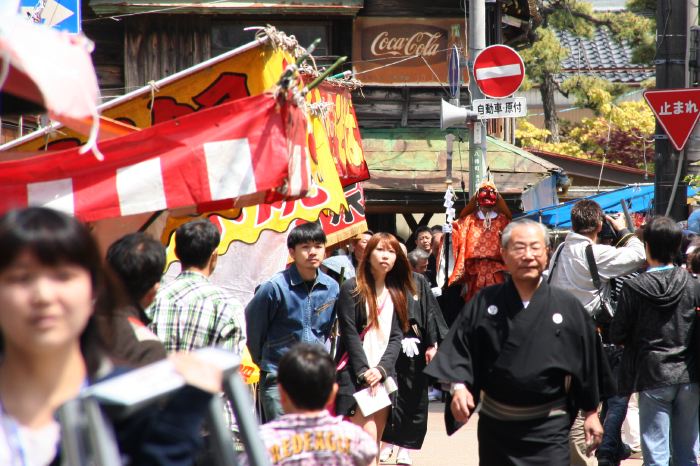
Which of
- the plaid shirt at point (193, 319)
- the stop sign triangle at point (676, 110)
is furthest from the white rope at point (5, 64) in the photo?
the stop sign triangle at point (676, 110)

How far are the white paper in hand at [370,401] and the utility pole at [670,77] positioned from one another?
5.40 meters

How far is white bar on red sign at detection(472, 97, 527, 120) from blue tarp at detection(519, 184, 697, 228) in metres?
2.94

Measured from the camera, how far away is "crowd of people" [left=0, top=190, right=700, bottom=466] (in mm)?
2182

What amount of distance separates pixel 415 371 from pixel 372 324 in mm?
596

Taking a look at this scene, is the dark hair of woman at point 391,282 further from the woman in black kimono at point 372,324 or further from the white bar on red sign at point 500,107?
the white bar on red sign at point 500,107

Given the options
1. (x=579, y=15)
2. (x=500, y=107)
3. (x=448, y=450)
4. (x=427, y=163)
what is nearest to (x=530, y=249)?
(x=448, y=450)

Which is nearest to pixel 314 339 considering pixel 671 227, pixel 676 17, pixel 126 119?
pixel 126 119

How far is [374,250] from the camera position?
7.64 m

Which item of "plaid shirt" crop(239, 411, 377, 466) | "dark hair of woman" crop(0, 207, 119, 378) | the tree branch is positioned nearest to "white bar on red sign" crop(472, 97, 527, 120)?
"plaid shirt" crop(239, 411, 377, 466)

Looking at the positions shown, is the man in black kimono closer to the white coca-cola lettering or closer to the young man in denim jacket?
the young man in denim jacket

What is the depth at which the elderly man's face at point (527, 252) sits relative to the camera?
557 centimetres

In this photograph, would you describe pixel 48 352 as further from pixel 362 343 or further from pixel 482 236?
pixel 482 236

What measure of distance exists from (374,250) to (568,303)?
2.26m

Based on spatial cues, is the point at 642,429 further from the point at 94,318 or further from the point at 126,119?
the point at 94,318
